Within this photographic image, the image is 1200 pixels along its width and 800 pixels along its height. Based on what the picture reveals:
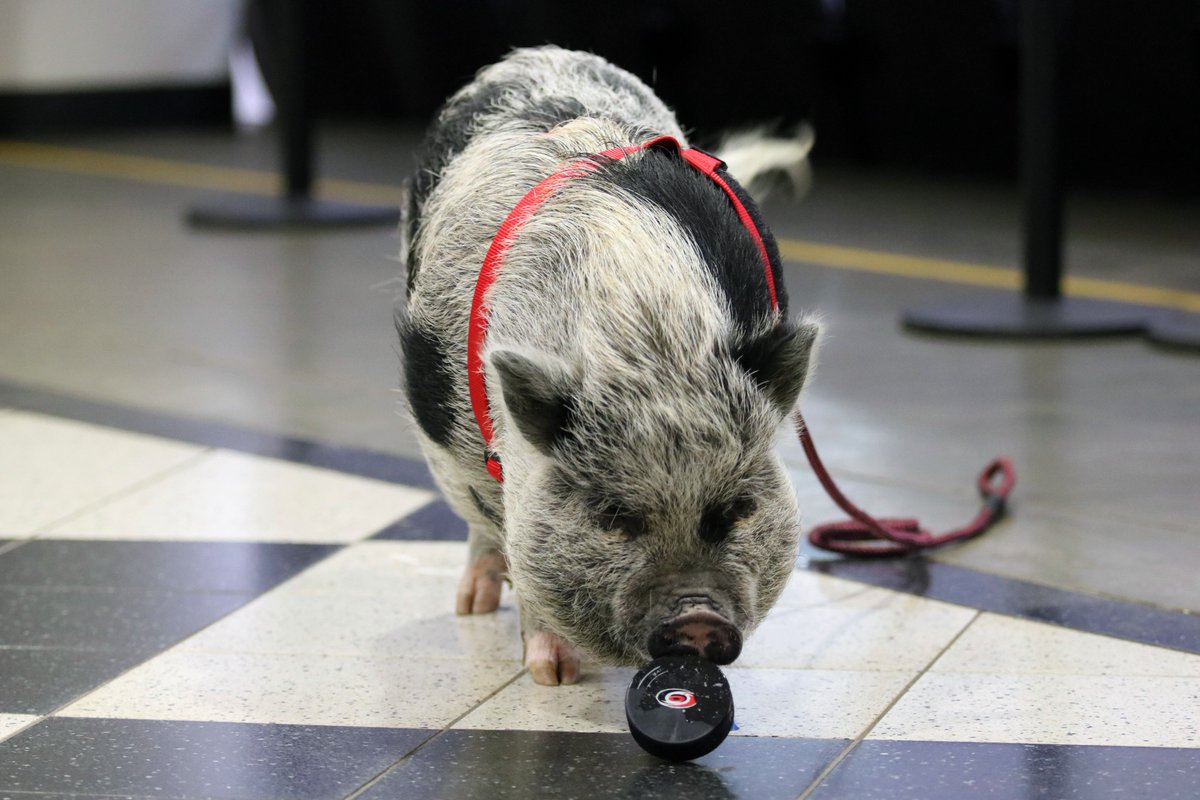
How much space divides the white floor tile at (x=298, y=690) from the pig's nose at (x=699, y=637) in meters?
0.58

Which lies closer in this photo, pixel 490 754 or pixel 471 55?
pixel 490 754

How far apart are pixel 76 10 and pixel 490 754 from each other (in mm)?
11898

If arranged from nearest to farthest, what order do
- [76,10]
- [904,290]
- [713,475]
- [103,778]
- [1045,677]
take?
[713,475], [103,778], [1045,677], [904,290], [76,10]

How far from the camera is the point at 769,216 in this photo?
9.27 meters

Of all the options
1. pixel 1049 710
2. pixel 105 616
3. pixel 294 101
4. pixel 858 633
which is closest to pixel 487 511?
pixel 858 633

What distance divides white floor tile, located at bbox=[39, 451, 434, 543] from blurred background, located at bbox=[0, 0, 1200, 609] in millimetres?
408

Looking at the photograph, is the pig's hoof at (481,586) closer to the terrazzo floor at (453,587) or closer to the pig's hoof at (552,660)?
the terrazzo floor at (453,587)

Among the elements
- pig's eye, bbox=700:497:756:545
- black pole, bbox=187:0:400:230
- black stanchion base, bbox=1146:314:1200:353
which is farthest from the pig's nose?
black pole, bbox=187:0:400:230

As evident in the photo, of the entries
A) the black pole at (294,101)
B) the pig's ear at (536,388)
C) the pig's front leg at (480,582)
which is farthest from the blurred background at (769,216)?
the pig's ear at (536,388)

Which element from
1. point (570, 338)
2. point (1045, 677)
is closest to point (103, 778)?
point (570, 338)

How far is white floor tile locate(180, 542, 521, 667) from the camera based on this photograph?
3254 millimetres

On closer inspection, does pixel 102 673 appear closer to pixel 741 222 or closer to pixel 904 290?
pixel 741 222

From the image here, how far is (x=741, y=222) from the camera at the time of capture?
2.78 m

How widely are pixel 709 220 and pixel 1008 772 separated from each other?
39.3 inches
